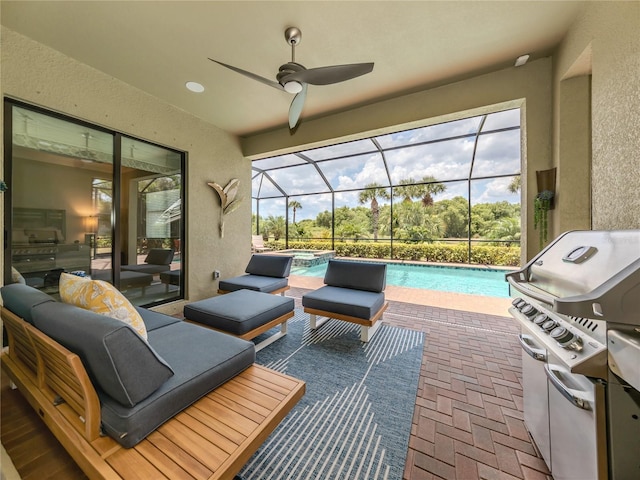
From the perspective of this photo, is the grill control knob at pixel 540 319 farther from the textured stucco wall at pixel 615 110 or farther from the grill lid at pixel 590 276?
the textured stucco wall at pixel 615 110

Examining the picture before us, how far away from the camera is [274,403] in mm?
1283

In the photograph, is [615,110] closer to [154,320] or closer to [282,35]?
[282,35]

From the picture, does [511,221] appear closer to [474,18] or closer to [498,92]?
[498,92]

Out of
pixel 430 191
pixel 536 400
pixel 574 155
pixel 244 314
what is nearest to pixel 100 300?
pixel 244 314

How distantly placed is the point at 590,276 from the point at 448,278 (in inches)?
262

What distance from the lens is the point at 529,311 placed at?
4.20 ft

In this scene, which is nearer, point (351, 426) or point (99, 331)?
point (99, 331)

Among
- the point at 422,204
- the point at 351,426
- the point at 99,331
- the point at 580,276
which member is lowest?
the point at 351,426

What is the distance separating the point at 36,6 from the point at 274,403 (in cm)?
346

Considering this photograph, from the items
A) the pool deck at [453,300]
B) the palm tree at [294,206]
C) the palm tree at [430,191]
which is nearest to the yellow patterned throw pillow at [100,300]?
the pool deck at [453,300]

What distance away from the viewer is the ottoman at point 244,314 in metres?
2.33

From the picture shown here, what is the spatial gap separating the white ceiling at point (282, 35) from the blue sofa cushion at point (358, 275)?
231 cm

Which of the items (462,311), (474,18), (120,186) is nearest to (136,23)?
(120,186)

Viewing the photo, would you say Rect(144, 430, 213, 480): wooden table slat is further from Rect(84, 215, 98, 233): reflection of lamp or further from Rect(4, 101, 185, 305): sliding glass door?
Rect(84, 215, 98, 233): reflection of lamp
